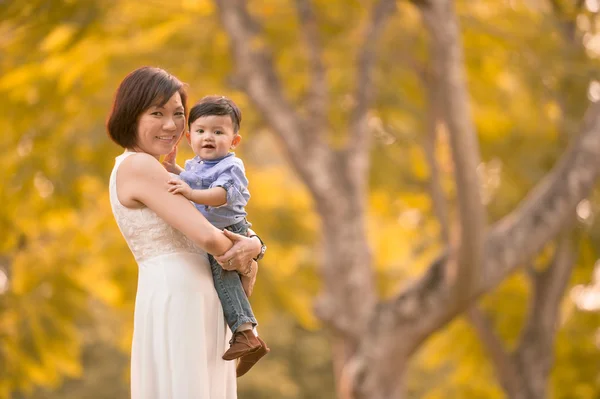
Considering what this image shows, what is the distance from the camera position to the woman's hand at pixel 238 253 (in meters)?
3.44

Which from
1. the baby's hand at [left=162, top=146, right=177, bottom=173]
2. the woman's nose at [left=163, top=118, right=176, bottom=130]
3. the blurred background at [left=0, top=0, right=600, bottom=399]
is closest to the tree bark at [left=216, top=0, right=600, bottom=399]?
the blurred background at [left=0, top=0, right=600, bottom=399]

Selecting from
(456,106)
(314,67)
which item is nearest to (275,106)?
(314,67)

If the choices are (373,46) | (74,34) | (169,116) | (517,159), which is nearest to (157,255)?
(169,116)

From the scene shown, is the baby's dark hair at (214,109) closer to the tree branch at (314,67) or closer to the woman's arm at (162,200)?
the woman's arm at (162,200)

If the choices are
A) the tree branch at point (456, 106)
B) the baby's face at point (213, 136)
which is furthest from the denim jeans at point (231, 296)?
the tree branch at point (456, 106)

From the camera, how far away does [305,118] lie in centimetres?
1063

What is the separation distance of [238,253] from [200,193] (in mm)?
234

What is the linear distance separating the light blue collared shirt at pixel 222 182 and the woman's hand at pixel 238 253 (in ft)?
0.39

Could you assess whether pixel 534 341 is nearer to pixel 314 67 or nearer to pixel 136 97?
pixel 314 67

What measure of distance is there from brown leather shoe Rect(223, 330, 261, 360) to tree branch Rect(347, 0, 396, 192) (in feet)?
22.5

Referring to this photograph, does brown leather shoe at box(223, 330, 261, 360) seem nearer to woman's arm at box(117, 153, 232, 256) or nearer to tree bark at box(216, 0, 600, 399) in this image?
woman's arm at box(117, 153, 232, 256)

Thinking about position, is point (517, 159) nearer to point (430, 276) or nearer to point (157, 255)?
point (430, 276)

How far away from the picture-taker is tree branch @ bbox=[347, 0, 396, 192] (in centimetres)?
1038

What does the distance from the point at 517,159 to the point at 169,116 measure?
30.5 feet
